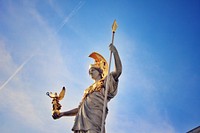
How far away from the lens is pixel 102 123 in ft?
32.6

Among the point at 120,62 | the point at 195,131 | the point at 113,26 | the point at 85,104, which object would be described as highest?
the point at 113,26

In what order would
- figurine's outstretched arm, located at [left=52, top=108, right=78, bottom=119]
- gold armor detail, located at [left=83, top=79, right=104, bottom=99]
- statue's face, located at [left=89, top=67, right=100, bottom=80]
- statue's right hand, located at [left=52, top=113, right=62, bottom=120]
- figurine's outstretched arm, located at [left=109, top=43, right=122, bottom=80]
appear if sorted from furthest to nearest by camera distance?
statue's face, located at [left=89, top=67, right=100, bottom=80]
figurine's outstretched arm, located at [left=52, top=108, right=78, bottom=119]
statue's right hand, located at [left=52, top=113, right=62, bottom=120]
gold armor detail, located at [left=83, top=79, right=104, bottom=99]
figurine's outstretched arm, located at [left=109, top=43, right=122, bottom=80]

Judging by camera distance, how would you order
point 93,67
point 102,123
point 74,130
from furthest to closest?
point 93,67
point 74,130
point 102,123

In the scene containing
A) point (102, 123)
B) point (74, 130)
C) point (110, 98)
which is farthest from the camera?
point (110, 98)

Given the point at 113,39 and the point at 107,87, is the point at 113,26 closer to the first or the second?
the point at 113,39

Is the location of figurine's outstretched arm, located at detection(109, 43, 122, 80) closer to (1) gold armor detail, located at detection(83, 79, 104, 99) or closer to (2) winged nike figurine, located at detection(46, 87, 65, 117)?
(1) gold armor detail, located at detection(83, 79, 104, 99)

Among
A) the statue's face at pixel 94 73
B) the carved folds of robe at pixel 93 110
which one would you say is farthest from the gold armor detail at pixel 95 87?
the statue's face at pixel 94 73

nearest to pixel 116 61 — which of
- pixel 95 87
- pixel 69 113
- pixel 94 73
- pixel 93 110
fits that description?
pixel 95 87

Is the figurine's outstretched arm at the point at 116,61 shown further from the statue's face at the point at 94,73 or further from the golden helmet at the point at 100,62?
the statue's face at the point at 94,73

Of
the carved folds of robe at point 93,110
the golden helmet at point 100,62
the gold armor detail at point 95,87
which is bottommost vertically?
the carved folds of robe at point 93,110

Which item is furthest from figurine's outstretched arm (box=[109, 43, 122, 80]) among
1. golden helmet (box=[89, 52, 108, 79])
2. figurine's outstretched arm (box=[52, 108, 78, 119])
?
figurine's outstretched arm (box=[52, 108, 78, 119])

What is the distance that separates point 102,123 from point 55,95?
2.37m

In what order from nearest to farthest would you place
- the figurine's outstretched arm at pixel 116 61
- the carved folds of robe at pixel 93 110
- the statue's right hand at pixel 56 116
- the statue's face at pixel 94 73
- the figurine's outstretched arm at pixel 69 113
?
the carved folds of robe at pixel 93 110 → the figurine's outstretched arm at pixel 116 61 → the statue's right hand at pixel 56 116 → the figurine's outstretched arm at pixel 69 113 → the statue's face at pixel 94 73

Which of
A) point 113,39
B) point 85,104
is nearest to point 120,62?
point 113,39
